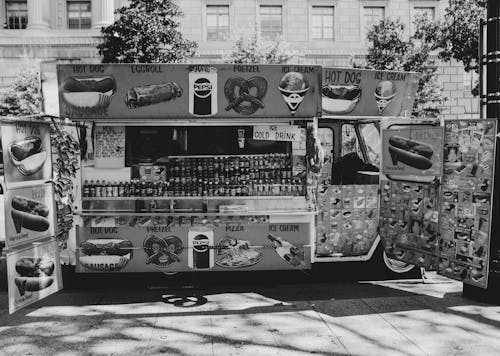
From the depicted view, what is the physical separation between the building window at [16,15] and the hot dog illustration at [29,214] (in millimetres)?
28204

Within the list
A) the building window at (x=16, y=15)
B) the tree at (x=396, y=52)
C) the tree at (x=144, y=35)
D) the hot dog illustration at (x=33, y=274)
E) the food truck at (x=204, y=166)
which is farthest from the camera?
the building window at (x=16, y=15)

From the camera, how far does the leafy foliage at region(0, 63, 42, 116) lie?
77.0ft

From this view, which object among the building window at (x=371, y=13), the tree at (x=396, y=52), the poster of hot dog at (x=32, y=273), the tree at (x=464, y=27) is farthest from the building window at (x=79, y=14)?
the poster of hot dog at (x=32, y=273)

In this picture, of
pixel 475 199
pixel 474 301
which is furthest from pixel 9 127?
pixel 474 301

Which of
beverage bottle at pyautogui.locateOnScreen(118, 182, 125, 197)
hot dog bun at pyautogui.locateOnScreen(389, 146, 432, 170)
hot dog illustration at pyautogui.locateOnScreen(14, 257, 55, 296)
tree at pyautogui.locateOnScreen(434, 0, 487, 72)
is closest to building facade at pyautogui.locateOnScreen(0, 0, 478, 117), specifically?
tree at pyautogui.locateOnScreen(434, 0, 487, 72)

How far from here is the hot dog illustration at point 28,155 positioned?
550cm

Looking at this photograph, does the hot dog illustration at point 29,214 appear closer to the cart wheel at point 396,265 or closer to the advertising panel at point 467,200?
the cart wheel at point 396,265

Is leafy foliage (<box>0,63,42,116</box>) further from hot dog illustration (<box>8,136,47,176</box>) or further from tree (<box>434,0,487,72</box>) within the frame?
hot dog illustration (<box>8,136,47,176</box>)

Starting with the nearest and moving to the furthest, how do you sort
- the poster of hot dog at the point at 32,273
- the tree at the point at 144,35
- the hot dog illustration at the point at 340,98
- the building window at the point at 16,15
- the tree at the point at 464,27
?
the poster of hot dog at the point at 32,273 < the hot dog illustration at the point at 340,98 < the tree at the point at 464,27 < the tree at the point at 144,35 < the building window at the point at 16,15

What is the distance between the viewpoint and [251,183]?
7.18 metres

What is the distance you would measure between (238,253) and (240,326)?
4.73ft

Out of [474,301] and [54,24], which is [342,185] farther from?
[54,24]

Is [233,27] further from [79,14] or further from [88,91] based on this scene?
[88,91]

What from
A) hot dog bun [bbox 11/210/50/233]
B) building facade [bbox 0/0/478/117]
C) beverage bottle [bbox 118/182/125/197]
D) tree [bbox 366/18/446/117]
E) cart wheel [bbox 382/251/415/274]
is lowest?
cart wheel [bbox 382/251/415/274]
